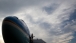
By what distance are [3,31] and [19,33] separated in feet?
5.91

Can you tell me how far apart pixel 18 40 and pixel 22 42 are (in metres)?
1.06

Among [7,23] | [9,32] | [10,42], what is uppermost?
[7,23]

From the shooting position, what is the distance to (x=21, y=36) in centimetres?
1327

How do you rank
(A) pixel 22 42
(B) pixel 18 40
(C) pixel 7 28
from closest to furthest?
1. (C) pixel 7 28
2. (B) pixel 18 40
3. (A) pixel 22 42

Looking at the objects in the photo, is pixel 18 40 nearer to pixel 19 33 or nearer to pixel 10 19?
pixel 19 33

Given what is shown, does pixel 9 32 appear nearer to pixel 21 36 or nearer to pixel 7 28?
pixel 7 28

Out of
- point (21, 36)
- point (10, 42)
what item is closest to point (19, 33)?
point (21, 36)

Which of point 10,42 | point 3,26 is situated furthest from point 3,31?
point 10,42

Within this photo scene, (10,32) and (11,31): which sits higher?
(11,31)

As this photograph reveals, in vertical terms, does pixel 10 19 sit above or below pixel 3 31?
above

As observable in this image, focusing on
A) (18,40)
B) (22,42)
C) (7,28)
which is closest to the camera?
(7,28)

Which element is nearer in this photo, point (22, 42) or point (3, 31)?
point (3, 31)

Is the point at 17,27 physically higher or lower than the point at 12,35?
higher

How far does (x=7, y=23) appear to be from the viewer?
12.1m
